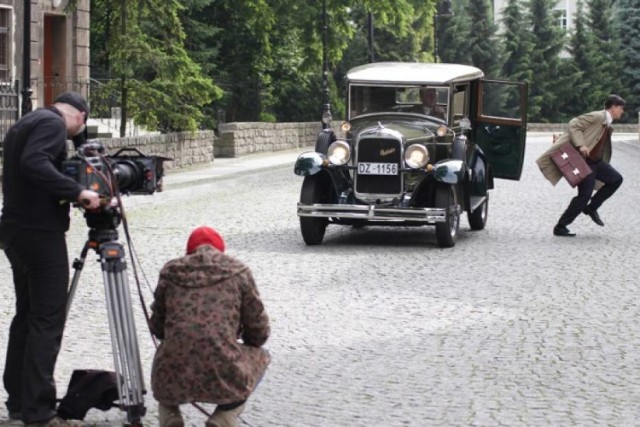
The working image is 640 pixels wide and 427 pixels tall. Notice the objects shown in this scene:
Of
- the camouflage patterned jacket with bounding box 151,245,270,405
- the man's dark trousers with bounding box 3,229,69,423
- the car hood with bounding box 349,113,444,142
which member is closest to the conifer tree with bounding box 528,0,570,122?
the car hood with bounding box 349,113,444,142

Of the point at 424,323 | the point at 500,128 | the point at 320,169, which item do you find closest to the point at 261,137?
the point at 500,128

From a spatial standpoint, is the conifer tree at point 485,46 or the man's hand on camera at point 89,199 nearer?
the man's hand on camera at point 89,199

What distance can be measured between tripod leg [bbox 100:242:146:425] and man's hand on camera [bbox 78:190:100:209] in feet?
0.82

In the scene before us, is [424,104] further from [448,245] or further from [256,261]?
[256,261]

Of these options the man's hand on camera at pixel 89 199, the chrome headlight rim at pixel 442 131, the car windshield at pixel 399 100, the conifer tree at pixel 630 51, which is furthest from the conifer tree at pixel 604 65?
the man's hand on camera at pixel 89 199

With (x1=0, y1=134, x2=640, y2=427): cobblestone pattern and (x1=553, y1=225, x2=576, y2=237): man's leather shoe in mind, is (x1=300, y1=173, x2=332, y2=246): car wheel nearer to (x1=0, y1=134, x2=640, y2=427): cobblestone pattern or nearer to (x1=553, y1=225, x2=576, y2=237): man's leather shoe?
(x1=0, y1=134, x2=640, y2=427): cobblestone pattern

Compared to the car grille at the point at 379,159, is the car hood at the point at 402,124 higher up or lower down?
higher up

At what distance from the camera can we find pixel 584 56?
3381 inches

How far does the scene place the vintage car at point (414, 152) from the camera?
1586 cm

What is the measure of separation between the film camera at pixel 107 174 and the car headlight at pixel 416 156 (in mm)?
9049

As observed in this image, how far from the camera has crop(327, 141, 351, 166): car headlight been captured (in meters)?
16.2

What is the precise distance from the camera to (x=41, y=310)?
6.72 metres

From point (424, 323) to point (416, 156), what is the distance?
569 cm

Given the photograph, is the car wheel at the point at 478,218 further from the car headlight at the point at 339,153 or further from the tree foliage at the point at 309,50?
the tree foliage at the point at 309,50
